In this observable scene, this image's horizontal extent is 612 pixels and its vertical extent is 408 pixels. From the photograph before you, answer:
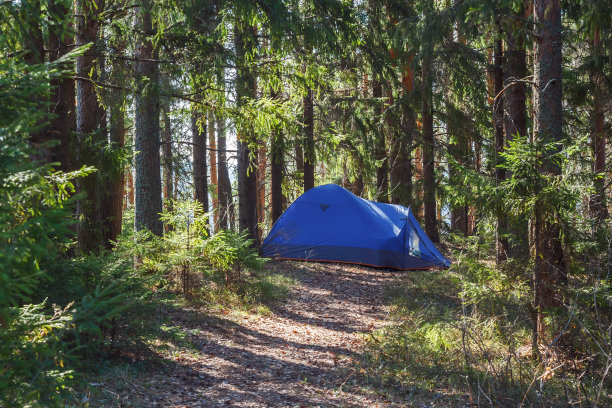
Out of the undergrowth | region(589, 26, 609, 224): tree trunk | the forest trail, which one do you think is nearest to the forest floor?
the forest trail

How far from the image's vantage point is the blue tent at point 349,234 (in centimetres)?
1245

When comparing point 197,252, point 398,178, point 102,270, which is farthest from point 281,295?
point 398,178

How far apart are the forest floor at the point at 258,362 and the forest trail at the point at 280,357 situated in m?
0.01

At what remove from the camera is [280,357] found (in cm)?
614

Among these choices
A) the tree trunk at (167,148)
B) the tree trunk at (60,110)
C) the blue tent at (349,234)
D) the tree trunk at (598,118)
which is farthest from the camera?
the blue tent at (349,234)

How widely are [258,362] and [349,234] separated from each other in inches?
287

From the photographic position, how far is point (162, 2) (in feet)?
22.1

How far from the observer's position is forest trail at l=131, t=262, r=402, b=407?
4.70 meters

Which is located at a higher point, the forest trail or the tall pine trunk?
the tall pine trunk

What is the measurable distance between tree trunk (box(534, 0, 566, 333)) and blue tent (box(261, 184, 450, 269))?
6.58m

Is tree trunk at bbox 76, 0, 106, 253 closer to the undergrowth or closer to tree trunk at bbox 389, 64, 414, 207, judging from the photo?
the undergrowth

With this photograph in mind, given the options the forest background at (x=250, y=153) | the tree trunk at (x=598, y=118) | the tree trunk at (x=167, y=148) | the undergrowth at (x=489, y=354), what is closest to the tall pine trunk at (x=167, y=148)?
the tree trunk at (x=167, y=148)

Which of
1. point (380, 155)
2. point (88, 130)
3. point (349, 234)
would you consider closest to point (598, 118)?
point (380, 155)

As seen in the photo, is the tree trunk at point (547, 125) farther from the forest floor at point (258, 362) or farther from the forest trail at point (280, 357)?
the forest trail at point (280, 357)
